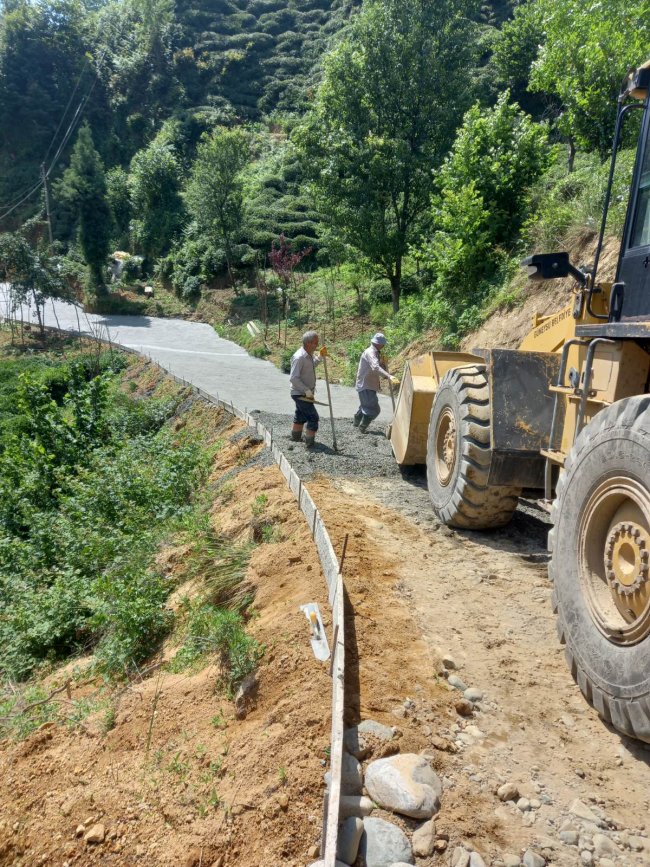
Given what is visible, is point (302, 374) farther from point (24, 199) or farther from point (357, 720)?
point (24, 199)

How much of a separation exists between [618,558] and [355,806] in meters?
1.69

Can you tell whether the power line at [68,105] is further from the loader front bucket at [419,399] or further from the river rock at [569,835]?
the river rock at [569,835]

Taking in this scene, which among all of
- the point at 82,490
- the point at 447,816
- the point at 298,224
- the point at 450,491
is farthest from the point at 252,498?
the point at 298,224

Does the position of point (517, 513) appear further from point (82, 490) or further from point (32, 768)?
point (82, 490)

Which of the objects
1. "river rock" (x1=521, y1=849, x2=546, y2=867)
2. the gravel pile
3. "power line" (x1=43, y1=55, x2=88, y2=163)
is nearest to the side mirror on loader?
"river rock" (x1=521, y1=849, x2=546, y2=867)

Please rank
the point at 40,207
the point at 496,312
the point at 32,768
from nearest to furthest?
the point at 32,768
the point at 496,312
the point at 40,207

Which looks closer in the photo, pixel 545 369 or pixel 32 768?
pixel 32 768

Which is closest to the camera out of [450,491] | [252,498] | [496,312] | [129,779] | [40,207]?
[129,779]

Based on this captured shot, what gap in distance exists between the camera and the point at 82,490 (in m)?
9.37

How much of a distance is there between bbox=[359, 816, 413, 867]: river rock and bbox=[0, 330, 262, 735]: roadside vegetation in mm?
1732

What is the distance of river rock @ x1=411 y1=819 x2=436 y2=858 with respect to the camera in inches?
104

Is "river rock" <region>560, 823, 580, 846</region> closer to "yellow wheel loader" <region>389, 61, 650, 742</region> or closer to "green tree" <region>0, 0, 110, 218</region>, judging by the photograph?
"yellow wheel loader" <region>389, 61, 650, 742</region>

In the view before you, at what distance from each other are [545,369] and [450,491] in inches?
55.8

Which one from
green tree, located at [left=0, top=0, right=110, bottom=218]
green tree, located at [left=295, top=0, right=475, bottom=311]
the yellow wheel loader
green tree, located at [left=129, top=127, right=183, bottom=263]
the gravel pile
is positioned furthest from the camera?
green tree, located at [left=0, top=0, right=110, bottom=218]
